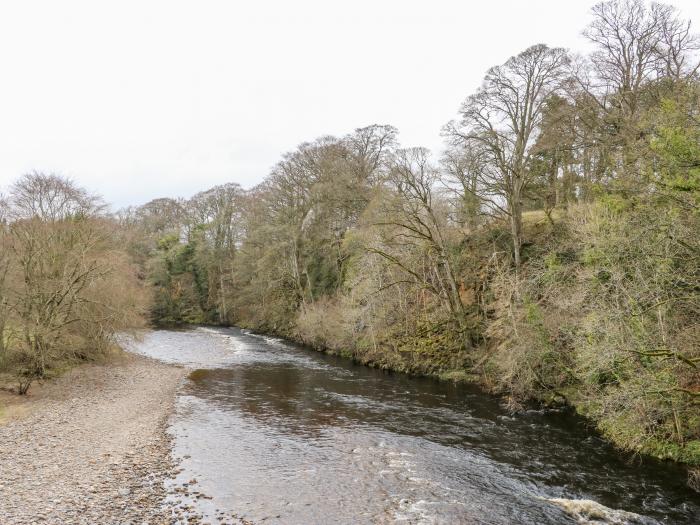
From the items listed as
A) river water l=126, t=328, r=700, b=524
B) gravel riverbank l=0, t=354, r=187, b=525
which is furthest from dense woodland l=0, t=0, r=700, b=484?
gravel riverbank l=0, t=354, r=187, b=525

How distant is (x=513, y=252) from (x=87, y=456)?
83.0 feet

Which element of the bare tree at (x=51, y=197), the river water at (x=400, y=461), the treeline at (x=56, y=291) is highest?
the bare tree at (x=51, y=197)

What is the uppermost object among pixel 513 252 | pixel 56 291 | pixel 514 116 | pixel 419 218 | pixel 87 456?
pixel 514 116

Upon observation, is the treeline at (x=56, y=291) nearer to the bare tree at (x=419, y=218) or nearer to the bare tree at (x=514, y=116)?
the bare tree at (x=419, y=218)

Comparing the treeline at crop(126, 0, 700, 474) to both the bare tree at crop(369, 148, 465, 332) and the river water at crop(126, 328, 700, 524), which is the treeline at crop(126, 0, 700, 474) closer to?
the bare tree at crop(369, 148, 465, 332)

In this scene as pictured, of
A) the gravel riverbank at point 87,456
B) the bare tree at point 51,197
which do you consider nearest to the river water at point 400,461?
the gravel riverbank at point 87,456

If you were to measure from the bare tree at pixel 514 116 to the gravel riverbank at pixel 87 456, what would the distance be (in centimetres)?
2117

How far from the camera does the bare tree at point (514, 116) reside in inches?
1056

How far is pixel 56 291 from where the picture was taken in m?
24.5

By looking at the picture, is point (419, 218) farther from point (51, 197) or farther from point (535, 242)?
point (51, 197)

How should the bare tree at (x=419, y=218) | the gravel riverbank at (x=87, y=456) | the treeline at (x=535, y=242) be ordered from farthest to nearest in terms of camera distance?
the bare tree at (x=419, y=218) < the treeline at (x=535, y=242) < the gravel riverbank at (x=87, y=456)

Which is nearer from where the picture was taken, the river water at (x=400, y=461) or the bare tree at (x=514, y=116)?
the river water at (x=400, y=461)

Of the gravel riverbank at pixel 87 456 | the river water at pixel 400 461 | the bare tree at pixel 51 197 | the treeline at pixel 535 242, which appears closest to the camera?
the gravel riverbank at pixel 87 456

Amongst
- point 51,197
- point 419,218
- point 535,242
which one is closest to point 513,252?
point 535,242
